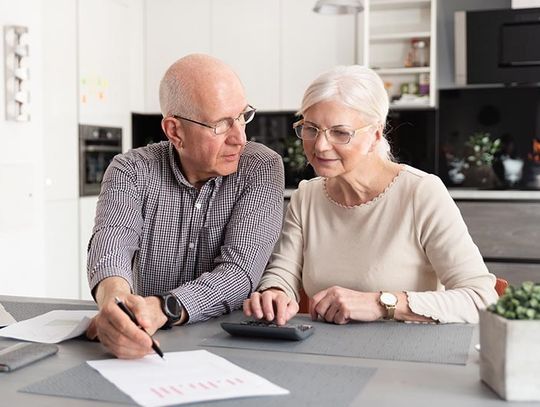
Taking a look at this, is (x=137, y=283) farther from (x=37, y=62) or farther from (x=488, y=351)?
(x=37, y=62)

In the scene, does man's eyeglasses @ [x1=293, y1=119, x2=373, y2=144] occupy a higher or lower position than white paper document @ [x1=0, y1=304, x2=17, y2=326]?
higher

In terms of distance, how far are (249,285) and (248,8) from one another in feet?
12.0

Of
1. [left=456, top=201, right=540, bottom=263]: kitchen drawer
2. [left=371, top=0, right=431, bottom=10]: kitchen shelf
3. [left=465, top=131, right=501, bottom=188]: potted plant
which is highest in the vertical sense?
[left=371, top=0, right=431, bottom=10]: kitchen shelf

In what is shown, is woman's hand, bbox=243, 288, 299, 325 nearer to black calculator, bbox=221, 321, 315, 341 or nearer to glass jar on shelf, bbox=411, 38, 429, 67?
black calculator, bbox=221, 321, 315, 341

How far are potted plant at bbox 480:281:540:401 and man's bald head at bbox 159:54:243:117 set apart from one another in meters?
1.02

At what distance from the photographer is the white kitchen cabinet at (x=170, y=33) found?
521 cm

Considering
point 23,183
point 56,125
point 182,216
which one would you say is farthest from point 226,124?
point 56,125

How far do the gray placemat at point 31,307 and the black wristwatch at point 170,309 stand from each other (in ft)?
0.99

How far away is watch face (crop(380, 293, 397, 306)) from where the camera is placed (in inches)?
63.1

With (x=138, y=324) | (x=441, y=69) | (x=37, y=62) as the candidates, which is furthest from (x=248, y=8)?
(x=138, y=324)

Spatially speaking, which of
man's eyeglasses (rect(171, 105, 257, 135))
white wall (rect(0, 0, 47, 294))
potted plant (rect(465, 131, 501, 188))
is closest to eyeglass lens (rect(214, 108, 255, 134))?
man's eyeglasses (rect(171, 105, 257, 135))

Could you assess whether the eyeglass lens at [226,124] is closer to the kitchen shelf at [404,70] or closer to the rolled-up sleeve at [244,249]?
the rolled-up sleeve at [244,249]

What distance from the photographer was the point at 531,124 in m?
4.86

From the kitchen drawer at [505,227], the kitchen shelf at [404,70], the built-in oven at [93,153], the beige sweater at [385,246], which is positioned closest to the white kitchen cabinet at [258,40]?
the kitchen shelf at [404,70]
